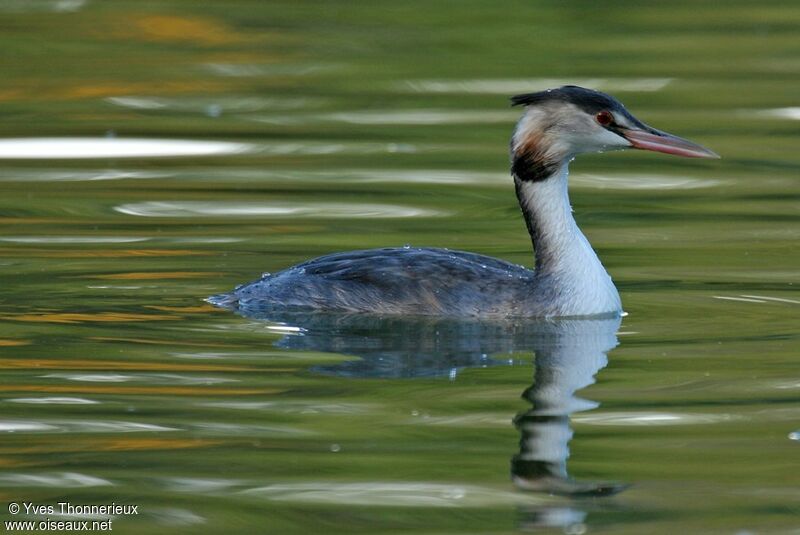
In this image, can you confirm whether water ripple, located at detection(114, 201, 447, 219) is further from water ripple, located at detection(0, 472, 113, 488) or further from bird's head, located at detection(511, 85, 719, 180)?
water ripple, located at detection(0, 472, 113, 488)

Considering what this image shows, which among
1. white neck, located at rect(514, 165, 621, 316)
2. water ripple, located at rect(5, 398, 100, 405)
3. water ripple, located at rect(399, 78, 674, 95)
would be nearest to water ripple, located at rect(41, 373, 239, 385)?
water ripple, located at rect(5, 398, 100, 405)

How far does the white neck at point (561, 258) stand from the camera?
412 inches

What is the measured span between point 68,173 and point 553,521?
872cm

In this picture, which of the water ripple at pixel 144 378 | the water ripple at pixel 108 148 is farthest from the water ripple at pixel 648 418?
the water ripple at pixel 108 148

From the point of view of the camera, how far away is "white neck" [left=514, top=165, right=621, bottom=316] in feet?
34.3

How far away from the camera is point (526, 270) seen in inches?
430

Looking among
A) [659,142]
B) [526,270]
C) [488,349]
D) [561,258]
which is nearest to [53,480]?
[488,349]

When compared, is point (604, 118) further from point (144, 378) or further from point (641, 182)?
point (641, 182)

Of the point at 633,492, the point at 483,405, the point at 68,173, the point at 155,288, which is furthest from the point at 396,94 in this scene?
the point at 633,492

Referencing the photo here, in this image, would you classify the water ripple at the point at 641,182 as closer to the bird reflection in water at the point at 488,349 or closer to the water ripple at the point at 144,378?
the bird reflection in water at the point at 488,349

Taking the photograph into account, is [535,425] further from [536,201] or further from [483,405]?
[536,201]

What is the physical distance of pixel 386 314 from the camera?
10539 millimetres

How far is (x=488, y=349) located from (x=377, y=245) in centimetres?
272

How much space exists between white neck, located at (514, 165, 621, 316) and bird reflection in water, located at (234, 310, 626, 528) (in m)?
0.11
